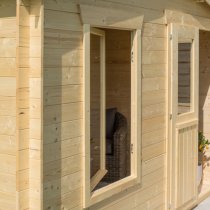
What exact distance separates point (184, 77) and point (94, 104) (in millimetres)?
1639

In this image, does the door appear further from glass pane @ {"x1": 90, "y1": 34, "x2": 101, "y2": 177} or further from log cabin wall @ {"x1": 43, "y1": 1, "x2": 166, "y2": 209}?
log cabin wall @ {"x1": 43, "y1": 1, "x2": 166, "y2": 209}

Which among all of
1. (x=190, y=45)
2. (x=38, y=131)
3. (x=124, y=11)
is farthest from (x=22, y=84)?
(x=190, y=45)

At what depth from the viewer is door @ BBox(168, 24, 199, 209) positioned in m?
5.35

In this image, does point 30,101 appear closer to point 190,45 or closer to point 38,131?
point 38,131

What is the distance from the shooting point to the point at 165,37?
5.26 m

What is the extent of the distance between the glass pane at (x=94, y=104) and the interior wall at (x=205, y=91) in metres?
2.71

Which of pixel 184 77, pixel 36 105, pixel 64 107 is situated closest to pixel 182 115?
pixel 184 77

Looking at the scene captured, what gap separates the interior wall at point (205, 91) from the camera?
685 centimetres

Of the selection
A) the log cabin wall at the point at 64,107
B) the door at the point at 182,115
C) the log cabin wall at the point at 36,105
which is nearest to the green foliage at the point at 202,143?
the door at the point at 182,115

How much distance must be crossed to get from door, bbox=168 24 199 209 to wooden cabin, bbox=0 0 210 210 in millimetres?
12

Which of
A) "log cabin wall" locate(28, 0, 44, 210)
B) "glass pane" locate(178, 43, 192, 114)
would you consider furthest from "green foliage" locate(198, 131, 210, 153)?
"log cabin wall" locate(28, 0, 44, 210)

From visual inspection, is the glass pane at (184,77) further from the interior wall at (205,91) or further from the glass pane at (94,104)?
the glass pane at (94,104)

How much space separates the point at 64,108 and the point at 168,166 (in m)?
2.00

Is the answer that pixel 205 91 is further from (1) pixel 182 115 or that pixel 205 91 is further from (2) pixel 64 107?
(2) pixel 64 107
